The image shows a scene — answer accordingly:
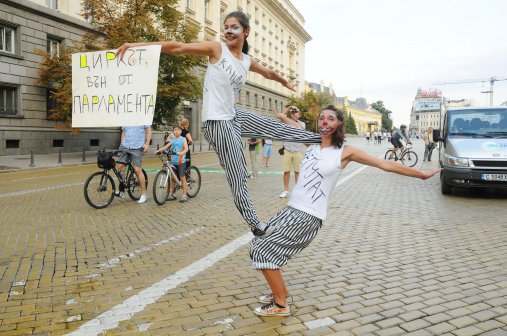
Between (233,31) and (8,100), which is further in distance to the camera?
(8,100)

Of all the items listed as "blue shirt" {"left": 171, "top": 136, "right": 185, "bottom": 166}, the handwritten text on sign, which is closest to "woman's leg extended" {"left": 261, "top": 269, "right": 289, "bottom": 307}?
the handwritten text on sign

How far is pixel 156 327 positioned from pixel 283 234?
1.13 m

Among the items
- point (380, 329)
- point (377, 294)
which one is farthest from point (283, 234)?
point (377, 294)

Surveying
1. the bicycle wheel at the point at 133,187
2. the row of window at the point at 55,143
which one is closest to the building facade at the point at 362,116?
the row of window at the point at 55,143

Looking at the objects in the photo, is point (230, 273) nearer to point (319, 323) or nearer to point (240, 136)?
point (319, 323)

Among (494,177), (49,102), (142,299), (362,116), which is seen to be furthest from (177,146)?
(362,116)

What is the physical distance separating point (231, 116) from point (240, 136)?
0.18m

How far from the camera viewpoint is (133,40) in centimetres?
2312

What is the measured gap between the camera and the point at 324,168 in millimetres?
3471

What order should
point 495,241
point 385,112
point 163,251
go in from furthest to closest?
point 385,112
point 495,241
point 163,251

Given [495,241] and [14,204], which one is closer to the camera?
[495,241]

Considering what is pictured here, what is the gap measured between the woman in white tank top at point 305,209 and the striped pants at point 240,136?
156 mm

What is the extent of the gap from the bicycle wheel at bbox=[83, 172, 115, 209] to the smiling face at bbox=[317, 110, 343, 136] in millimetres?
6301

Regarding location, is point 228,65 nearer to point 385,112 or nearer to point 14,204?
point 14,204
